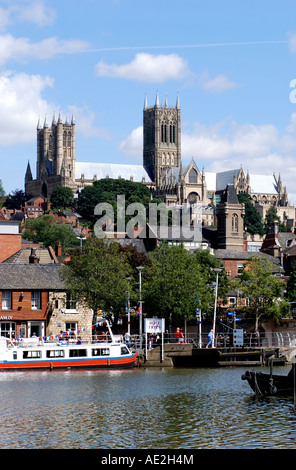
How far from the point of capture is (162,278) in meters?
79.5

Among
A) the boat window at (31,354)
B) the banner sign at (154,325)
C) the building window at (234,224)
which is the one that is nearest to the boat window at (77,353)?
the boat window at (31,354)

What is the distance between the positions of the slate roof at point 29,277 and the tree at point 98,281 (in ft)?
4.65

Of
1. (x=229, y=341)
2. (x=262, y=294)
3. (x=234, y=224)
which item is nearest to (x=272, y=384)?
(x=229, y=341)

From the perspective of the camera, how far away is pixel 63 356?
66125mm

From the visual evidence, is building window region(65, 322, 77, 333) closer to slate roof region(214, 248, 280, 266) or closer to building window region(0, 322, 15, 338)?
building window region(0, 322, 15, 338)

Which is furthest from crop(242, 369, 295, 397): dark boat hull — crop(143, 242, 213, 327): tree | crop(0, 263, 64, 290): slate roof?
crop(0, 263, 64, 290): slate roof

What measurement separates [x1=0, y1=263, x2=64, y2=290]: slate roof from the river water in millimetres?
16647

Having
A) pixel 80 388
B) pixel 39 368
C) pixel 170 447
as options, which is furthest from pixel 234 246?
pixel 170 447

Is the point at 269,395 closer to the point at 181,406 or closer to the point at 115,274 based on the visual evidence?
the point at 181,406

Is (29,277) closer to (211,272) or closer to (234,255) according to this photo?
(211,272)

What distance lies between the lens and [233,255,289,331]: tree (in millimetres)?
84125

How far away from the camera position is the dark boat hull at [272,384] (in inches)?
1901

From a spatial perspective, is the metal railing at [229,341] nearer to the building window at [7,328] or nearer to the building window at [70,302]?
the building window at [70,302]

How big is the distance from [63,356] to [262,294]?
1018 inches
